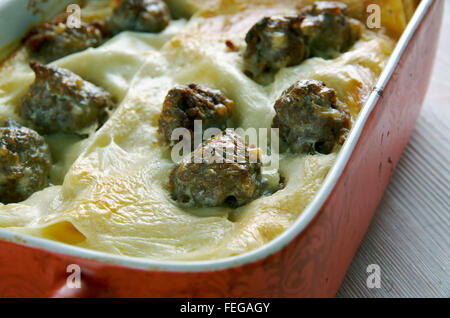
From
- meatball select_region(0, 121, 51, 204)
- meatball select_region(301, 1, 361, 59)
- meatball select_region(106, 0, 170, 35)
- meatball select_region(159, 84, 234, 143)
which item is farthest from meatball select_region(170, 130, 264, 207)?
meatball select_region(106, 0, 170, 35)

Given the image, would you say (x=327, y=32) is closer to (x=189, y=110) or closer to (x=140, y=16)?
(x=189, y=110)

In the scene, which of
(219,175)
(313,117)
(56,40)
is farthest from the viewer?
(56,40)

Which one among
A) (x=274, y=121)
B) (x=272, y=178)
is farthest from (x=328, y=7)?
(x=272, y=178)

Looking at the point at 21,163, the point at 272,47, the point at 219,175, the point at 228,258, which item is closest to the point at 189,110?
the point at 219,175

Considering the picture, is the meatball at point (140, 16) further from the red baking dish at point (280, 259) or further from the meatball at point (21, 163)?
the red baking dish at point (280, 259)

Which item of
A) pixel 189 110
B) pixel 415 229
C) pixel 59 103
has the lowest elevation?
pixel 415 229

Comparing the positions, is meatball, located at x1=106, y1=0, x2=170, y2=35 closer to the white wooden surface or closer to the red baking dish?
the red baking dish

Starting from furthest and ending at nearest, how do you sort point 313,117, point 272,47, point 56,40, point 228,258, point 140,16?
point 140,16
point 56,40
point 272,47
point 313,117
point 228,258
